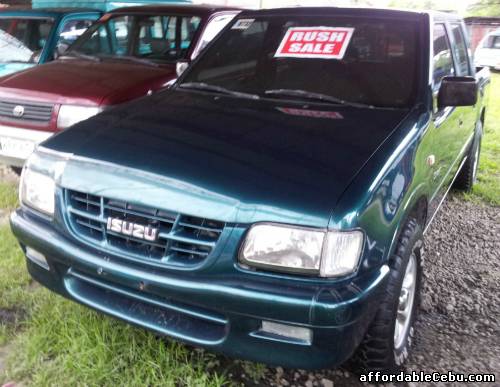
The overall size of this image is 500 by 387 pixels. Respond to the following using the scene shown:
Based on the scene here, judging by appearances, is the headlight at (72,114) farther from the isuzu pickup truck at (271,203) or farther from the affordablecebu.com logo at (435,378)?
the affordablecebu.com logo at (435,378)

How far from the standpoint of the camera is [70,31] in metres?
5.63

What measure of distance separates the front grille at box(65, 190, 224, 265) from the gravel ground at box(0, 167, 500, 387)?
2.45 feet

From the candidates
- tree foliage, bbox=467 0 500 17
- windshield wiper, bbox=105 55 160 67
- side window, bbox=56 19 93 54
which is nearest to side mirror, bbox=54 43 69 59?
side window, bbox=56 19 93 54

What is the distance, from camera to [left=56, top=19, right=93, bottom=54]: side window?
215 inches

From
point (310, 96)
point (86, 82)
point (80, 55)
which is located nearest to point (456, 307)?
point (310, 96)

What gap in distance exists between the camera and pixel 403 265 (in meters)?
2.10

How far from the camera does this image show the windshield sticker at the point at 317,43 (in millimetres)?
2842

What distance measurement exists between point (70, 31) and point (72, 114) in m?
2.32

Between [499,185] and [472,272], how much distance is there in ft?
6.44

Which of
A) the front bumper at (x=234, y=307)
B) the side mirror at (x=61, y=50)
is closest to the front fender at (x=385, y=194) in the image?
the front bumper at (x=234, y=307)

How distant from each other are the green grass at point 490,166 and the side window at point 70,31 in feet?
14.5

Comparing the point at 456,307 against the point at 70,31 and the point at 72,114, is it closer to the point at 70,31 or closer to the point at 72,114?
the point at 72,114

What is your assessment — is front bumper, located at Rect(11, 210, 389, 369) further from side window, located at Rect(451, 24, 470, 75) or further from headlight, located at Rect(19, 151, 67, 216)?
side window, located at Rect(451, 24, 470, 75)

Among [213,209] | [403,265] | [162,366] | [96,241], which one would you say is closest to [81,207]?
[96,241]
